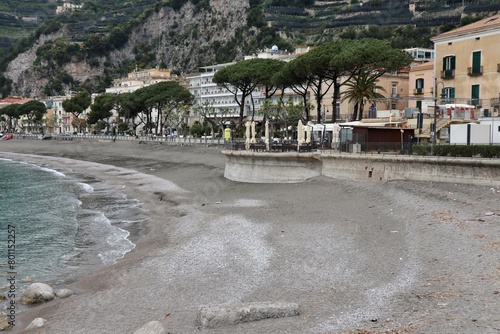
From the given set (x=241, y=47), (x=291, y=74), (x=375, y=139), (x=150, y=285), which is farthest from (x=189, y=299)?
(x=241, y=47)

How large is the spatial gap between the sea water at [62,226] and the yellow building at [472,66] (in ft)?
81.2

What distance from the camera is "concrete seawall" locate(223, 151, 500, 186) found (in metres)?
27.9

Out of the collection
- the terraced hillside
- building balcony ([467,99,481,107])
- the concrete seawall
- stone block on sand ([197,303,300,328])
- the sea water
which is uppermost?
the terraced hillside

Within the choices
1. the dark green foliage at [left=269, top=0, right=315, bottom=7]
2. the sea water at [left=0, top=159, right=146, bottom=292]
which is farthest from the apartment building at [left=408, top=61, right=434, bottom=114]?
the dark green foliage at [left=269, top=0, right=315, bottom=7]

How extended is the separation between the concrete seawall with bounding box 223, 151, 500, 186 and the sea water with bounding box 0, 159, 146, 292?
931 centimetres

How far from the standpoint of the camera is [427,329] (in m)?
12.2

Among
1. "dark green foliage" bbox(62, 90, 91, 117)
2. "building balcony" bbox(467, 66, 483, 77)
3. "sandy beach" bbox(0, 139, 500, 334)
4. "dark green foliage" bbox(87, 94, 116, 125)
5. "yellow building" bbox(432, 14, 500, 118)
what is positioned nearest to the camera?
"sandy beach" bbox(0, 139, 500, 334)

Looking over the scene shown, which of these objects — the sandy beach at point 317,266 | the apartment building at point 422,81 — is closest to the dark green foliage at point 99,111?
the apartment building at point 422,81

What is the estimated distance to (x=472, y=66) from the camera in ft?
144

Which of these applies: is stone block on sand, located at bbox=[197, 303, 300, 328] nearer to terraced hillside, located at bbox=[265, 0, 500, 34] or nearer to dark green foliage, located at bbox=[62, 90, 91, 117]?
terraced hillside, located at bbox=[265, 0, 500, 34]

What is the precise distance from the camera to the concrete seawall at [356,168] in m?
27.9

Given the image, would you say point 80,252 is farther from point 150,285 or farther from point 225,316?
point 225,316

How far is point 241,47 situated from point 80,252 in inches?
6253

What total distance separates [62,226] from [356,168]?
58.4 feet
